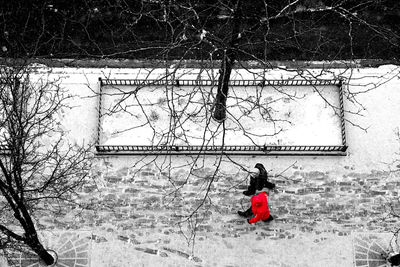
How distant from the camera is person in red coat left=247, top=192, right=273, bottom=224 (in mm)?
12336

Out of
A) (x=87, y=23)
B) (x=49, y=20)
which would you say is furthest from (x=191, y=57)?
(x=49, y=20)

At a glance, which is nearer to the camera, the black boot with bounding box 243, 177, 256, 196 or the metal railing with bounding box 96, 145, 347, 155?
the black boot with bounding box 243, 177, 256, 196

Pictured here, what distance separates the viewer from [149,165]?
46.2 feet

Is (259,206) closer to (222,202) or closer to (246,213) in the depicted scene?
(246,213)

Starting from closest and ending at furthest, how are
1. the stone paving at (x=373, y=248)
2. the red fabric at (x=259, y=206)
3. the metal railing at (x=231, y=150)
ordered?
1. the red fabric at (x=259, y=206)
2. the stone paving at (x=373, y=248)
3. the metal railing at (x=231, y=150)

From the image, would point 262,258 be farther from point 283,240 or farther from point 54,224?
point 54,224

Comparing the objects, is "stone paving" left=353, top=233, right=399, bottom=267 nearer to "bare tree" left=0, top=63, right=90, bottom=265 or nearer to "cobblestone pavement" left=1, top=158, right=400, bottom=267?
"cobblestone pavement" left=1, top=158, right=400, bottom=267

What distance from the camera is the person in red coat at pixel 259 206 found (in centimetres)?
1234

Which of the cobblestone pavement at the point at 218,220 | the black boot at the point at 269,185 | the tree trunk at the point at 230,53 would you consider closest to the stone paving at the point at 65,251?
the cobblestone pavement at the point at 218,220

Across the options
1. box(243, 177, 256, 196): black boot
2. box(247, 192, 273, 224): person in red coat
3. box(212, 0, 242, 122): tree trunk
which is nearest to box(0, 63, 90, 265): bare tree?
box(212, 0, 242, 122): tree trunk

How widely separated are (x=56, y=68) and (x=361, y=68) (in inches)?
349

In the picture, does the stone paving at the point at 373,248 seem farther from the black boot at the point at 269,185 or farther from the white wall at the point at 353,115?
the black boot at the point at 269,185

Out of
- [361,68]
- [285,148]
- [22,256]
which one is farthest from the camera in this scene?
[361,68]

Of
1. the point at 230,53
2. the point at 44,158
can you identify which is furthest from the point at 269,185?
the point at 44,158
